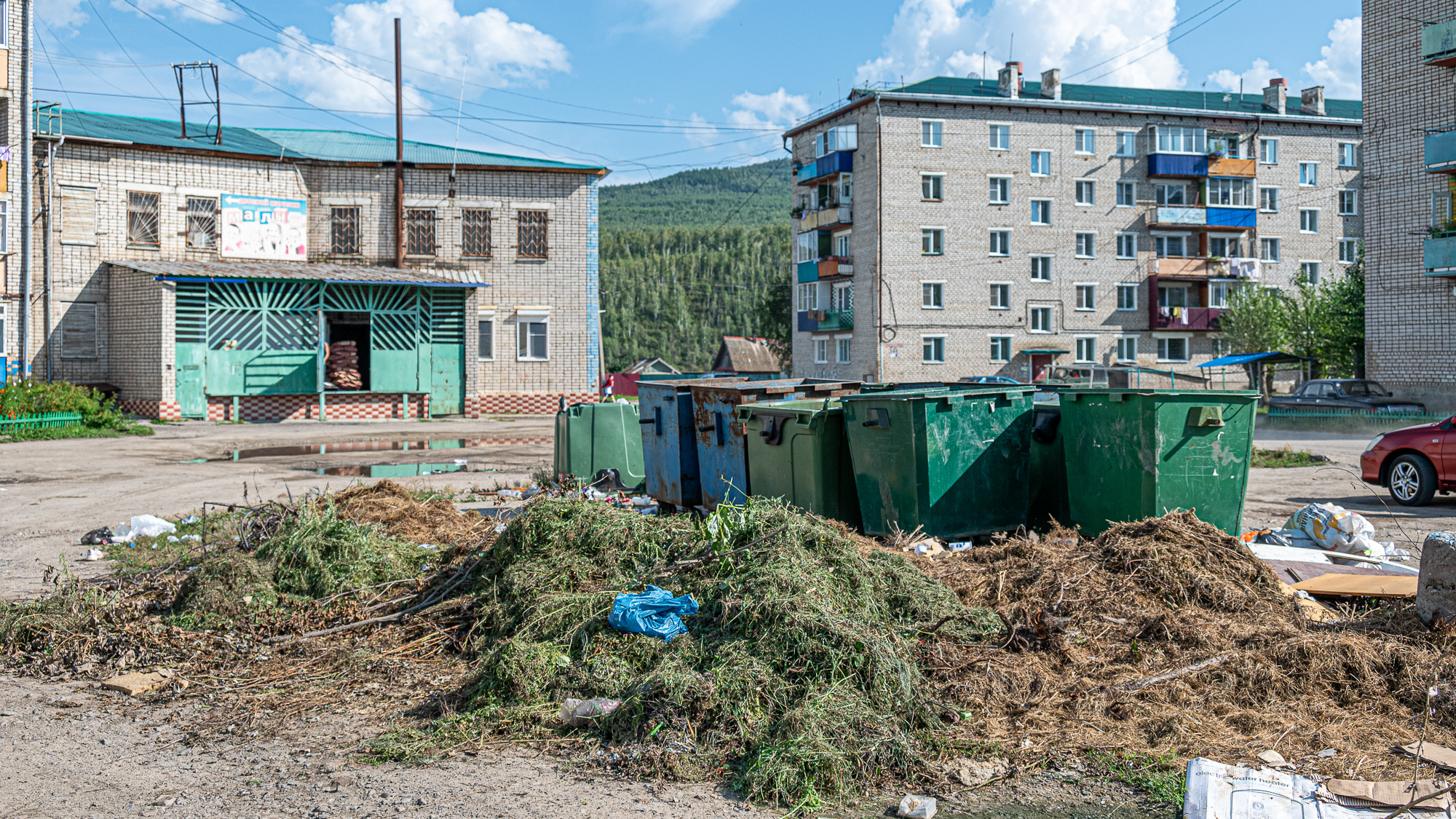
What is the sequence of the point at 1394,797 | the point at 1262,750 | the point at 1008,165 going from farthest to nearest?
the point at 1008,165 → the point at 1262,750 → the point at 1394,797

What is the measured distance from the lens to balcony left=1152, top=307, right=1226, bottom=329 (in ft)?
161

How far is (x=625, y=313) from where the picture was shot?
123m

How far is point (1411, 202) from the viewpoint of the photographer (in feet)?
93.4

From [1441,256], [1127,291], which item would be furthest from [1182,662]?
[1127,291]

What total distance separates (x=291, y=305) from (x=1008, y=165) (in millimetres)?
33036

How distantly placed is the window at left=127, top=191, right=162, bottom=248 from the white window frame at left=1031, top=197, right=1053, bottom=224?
119 ft

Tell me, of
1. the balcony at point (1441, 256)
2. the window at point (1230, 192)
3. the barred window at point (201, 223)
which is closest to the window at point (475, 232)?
the barred window at point (201, 223)

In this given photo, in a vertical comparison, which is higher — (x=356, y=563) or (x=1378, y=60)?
(x=1378, y=60)

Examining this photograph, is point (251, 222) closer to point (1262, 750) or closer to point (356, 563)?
point (356, 563)

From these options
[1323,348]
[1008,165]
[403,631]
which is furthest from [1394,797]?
[1008,165]

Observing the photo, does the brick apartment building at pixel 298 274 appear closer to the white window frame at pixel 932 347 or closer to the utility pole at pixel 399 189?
the utility pole at pixel 399 189

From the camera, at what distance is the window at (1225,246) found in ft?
168

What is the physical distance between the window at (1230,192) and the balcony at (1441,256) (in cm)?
2475

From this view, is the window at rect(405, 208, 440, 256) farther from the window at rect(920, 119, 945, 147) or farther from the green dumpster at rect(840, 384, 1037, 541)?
the green dumpster at rect(840, 384, 1037, 541)
